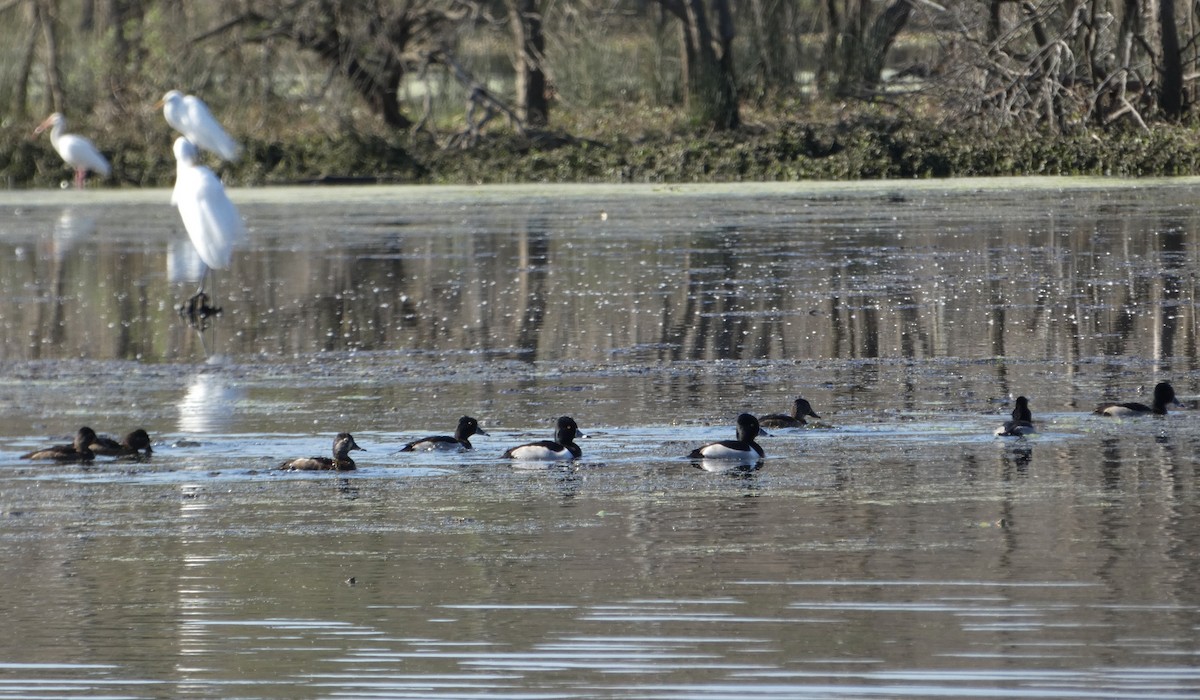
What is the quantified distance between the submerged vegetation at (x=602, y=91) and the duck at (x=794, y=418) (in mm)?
17387

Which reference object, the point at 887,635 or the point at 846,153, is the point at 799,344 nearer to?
the point at 887,635

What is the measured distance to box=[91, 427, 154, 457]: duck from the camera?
10797 millimetres

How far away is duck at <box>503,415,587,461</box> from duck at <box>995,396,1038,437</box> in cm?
214

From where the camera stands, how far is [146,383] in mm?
13906

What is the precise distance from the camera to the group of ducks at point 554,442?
10156 millimetres

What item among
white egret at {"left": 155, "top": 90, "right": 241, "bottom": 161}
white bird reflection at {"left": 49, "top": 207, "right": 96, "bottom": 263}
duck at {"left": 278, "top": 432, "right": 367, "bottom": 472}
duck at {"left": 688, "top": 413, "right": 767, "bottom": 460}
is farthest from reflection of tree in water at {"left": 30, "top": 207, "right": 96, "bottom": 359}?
duck at {"left": 688, "top": 413, "right": 767, "bottom": 460}

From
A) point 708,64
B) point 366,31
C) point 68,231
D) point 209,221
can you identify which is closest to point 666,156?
point 708,64

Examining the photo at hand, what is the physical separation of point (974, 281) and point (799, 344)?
343cm

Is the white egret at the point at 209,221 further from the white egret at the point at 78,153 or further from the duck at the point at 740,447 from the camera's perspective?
the white egret at the point at 78,153

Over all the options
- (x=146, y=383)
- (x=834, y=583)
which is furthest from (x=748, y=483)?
(x=146, y=383)

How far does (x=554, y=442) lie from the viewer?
404 inches

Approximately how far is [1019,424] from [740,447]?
1440mm

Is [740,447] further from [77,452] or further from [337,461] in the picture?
[77,452]

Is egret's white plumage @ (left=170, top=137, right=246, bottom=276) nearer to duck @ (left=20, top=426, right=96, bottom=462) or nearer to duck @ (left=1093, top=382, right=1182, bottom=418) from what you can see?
duck @ (left=20, top=426, right=96, bottom=462)
